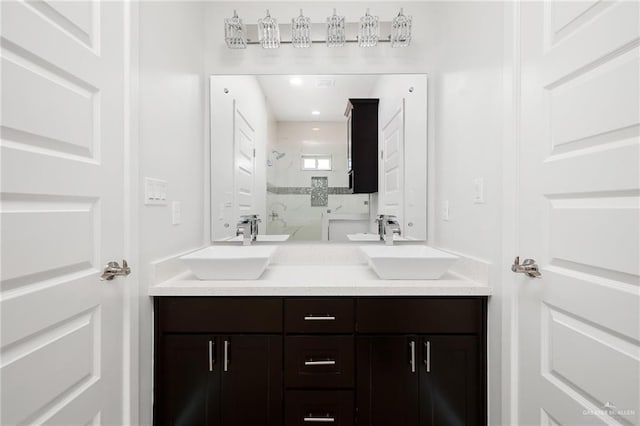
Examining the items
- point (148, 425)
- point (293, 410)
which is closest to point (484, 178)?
point (293, 410)

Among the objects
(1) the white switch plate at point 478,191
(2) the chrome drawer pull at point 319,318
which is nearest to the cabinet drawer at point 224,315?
(2) the chrome drawer pull at point 319,318

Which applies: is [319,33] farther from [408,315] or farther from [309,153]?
[408,315]

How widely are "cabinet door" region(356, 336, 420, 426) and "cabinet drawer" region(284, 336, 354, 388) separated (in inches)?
2.4

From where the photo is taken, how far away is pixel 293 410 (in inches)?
59.4

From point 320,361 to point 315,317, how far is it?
0.64ft

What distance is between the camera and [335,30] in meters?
2.01

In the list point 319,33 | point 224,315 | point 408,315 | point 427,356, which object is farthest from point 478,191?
point 319,33

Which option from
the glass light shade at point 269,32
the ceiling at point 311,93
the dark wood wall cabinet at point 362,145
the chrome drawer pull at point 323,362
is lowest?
the chrome drawer pull at point 323,362

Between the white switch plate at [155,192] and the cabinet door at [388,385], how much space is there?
111cm

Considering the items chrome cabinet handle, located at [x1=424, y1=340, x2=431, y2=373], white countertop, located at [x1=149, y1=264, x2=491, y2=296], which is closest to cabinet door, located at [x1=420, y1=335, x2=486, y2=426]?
chrome cabinet handle, located at [x1=424, y1=340, x2=431, y2=373]

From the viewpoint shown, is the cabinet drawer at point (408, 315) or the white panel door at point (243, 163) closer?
the cabinet drawer at point (408, 315)

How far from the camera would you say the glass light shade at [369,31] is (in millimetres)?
1990

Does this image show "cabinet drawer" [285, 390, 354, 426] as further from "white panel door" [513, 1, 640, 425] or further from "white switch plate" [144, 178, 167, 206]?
"white switch plate" [144, 178, 167, 206]

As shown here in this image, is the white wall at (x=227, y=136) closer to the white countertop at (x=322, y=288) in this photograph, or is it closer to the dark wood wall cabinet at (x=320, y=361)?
the white countertop at (x=322, y=288)
